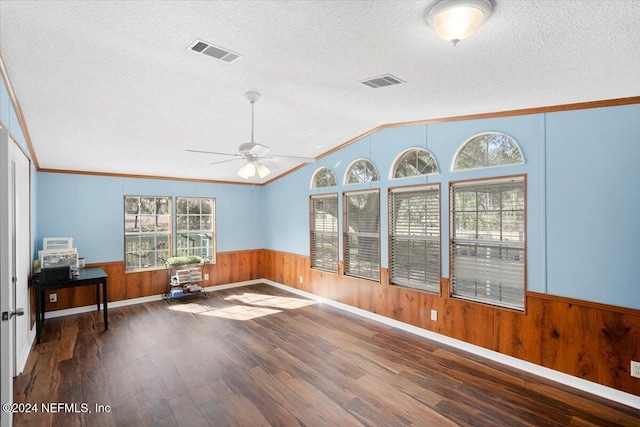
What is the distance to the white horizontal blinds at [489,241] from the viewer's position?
3.40m

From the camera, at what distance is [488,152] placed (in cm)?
363

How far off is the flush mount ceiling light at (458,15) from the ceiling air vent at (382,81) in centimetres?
99

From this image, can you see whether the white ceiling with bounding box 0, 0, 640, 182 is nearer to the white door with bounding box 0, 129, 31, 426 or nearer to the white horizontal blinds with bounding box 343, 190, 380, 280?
the white door with bounding box 0, 129, 31, 426

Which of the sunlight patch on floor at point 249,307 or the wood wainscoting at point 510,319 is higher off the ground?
the wood wainscoting at point 510,319

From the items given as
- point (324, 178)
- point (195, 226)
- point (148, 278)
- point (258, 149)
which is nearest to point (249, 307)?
point (148, 278)

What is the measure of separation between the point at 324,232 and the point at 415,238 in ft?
6.47

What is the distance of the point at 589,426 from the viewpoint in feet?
7.98

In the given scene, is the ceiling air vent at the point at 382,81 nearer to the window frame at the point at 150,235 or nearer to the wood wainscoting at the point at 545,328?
the wood wainscoting at the point at 545,328

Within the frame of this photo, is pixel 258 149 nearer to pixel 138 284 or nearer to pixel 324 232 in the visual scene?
pixel 324 232

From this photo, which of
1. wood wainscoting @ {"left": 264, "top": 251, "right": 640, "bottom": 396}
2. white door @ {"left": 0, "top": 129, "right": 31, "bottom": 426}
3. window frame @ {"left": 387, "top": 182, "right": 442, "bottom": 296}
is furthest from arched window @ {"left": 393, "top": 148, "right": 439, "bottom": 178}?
white door @ {"left": 0, "top": 129, "right": 31, "bottom": 426}

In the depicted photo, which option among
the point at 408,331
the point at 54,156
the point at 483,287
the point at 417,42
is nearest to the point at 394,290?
the point at 408,331

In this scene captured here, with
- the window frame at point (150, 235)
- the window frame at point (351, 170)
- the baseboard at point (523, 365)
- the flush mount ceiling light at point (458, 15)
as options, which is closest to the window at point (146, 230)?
the window frame at point (150, 235)

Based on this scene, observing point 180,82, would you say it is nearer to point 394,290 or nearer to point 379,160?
point 379,160

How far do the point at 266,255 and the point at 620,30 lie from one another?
6.74 metres
